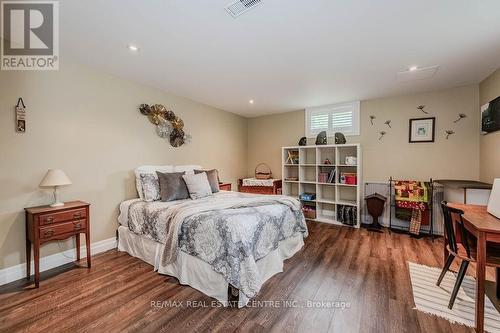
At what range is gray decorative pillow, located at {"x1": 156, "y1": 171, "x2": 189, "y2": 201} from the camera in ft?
10.0

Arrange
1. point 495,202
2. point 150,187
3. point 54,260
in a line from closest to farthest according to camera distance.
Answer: point 495,202, point 54,260, point 150,187

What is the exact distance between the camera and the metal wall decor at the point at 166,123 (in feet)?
11.6

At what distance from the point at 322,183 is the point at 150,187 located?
127 inches

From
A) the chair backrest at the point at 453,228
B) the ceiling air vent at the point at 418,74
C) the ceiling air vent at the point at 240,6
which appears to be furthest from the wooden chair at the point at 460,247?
the ceiling air vent at the point at 240,6

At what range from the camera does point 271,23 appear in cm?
194

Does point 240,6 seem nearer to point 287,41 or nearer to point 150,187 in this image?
point 287,41

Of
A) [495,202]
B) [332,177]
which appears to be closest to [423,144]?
[332,177]

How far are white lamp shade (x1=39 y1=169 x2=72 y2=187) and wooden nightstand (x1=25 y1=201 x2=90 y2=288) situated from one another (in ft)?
0.85

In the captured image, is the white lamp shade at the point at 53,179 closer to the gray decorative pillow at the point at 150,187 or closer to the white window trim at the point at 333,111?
the gray decorative pillow at the point at 150,187

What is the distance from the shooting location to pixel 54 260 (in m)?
2.58

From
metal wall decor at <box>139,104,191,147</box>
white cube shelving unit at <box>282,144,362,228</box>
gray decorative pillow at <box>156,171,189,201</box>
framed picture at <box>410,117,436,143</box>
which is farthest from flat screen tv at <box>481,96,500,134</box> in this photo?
metal wall decor at <box>139,104,191,147</box>

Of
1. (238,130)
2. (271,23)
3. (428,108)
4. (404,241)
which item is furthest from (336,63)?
(238,130)

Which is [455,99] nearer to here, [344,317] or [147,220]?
[344,317]

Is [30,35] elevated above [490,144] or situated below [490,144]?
above
